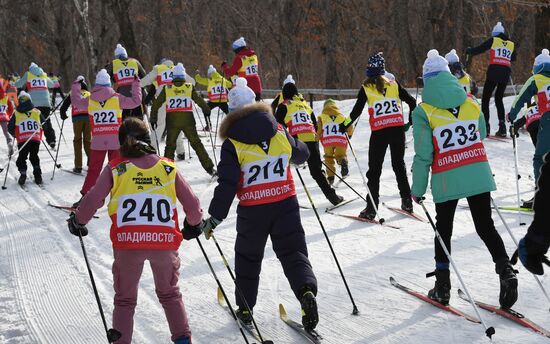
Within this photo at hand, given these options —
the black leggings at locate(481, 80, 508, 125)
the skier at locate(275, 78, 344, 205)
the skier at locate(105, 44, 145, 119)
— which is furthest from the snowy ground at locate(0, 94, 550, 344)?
the black leggings at locate(481, 80, 508, 125)

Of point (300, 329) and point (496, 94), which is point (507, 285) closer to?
point (300, 329)

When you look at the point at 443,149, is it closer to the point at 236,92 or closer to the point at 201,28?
the point at 236,92

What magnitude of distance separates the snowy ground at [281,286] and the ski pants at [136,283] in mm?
672

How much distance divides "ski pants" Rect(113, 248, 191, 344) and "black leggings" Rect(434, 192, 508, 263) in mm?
2110

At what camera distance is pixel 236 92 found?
498cm

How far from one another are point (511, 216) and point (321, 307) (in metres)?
3.94

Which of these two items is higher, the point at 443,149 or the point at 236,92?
the point at 236,92

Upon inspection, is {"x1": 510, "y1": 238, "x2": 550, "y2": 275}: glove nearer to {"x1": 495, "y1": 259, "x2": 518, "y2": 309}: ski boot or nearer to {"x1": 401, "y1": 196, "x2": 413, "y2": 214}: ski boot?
{"x1": 495, "y1": 259, "x2": 518, "y2": 309}: ski boot

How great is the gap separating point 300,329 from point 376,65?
4031 millimetres

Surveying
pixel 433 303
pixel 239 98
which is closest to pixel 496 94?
pixel 433 303

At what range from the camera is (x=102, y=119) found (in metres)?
9.88

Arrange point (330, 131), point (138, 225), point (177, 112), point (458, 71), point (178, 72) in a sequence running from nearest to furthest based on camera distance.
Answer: point (138, 225) → point (330, 131) → point (177, 112) → point (178, 72) → point (458, 71)

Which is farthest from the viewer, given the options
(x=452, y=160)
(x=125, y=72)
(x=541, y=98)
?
(x=125, y=72)

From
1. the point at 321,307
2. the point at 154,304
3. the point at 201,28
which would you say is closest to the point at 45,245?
the point at 154,304
